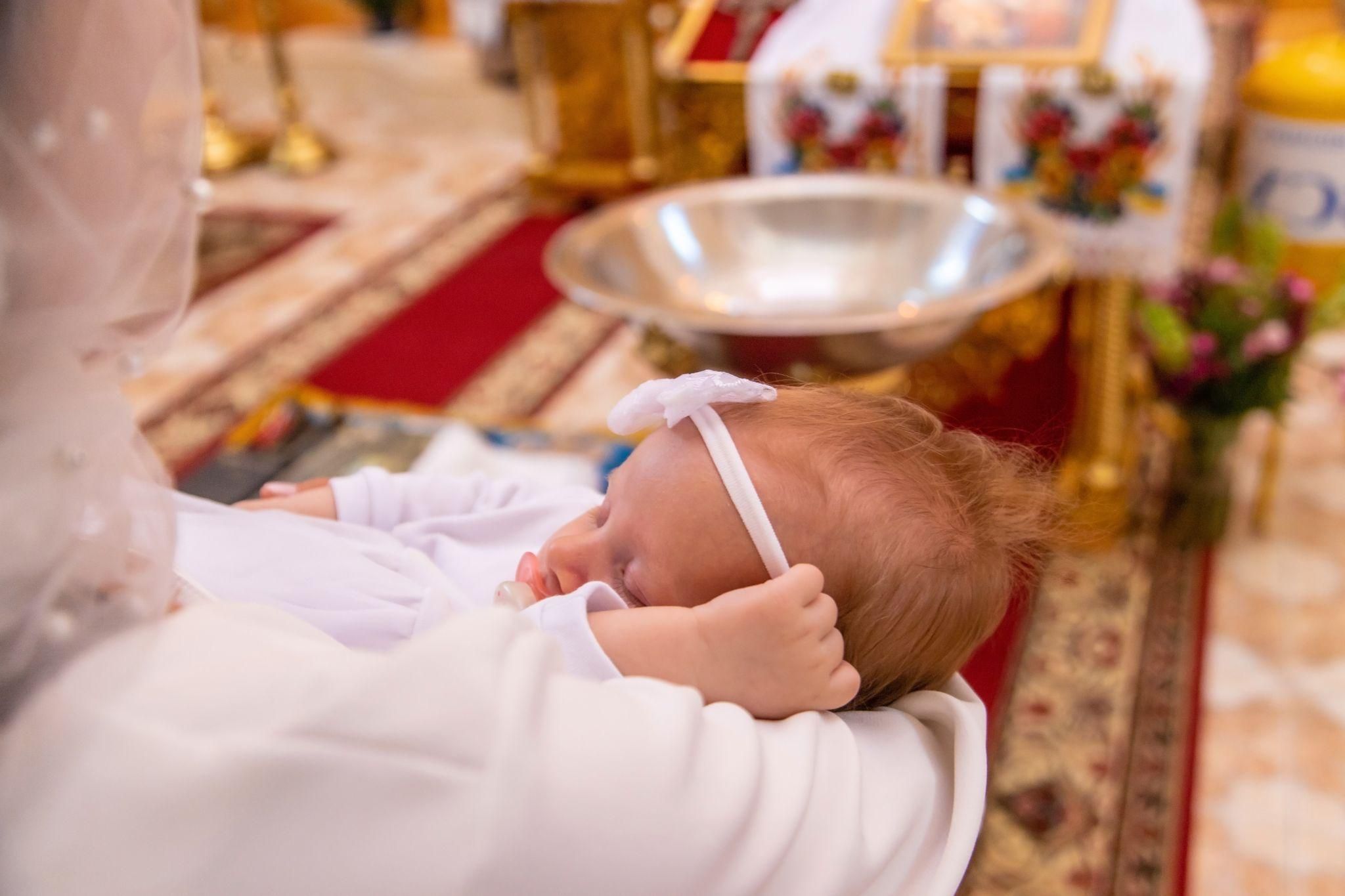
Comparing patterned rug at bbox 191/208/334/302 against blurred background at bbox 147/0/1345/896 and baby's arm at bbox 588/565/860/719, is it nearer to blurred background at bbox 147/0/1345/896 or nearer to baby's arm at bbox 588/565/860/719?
blurred background at bbox 147/0/1345/896

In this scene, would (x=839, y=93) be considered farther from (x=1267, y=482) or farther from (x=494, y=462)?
(x=1267, y=482)

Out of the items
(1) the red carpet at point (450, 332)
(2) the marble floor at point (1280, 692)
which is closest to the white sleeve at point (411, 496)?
(2) the marble floor at point (1280, 692)

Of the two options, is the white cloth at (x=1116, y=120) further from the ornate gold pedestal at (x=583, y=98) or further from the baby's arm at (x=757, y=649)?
the ornate gold pedestal at (x=583, y=98)

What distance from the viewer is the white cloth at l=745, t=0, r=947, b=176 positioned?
1.78 metres

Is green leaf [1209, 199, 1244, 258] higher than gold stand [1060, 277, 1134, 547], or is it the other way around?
green leaf [1209, 199, 1244, 258]

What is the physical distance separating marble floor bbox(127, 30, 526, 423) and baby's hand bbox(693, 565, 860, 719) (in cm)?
232

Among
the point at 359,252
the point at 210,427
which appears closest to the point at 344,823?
the point at 210,427

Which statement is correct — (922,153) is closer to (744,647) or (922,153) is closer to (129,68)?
(744,647)

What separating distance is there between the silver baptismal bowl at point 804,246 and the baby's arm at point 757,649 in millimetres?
919

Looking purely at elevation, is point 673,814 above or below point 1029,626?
above

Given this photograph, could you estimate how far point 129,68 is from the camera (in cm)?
42

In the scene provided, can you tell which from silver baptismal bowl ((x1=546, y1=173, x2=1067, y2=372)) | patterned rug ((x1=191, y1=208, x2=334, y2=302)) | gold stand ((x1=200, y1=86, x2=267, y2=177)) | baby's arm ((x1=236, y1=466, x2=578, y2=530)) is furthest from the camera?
gold stand ((x1=200, y1=86, x2=267, y2=177))

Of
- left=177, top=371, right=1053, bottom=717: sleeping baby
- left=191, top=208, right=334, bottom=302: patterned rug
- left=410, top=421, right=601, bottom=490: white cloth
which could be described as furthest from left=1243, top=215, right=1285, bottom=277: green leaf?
left=191, top=208, right=334, bottom=302: patterned rug

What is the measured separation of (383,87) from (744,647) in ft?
15.4
